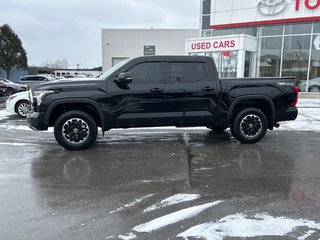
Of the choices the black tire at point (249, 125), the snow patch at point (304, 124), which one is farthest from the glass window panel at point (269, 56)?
the black tire at point (249, 125)

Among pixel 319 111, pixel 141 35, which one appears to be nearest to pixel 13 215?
pixel 319 111

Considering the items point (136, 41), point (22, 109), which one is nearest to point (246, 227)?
point (22, 109)

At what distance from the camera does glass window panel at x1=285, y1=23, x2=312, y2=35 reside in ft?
66.9

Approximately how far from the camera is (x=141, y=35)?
47750mm

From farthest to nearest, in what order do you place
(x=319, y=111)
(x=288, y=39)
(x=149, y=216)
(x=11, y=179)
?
1. (x=288, y=39)
2. (x=319, y=111)
3. (x=11, y=179)
4. (x=149, y=216)

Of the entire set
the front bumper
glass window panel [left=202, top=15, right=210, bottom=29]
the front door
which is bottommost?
the front bumper

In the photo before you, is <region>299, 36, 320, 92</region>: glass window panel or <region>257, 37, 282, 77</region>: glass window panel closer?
<region>299, 36, 320, 92</region>: glass window panel

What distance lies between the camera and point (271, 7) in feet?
69.6

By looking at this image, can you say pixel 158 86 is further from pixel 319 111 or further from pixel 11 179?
pixel 319 111

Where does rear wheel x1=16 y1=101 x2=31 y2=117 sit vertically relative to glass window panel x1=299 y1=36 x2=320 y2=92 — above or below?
below

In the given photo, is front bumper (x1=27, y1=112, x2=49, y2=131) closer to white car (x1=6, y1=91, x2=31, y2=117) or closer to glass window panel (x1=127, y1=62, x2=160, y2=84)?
glass window panel (x1=127, y1=62, x2=160, y2=84)

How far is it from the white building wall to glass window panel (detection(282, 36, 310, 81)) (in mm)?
28178

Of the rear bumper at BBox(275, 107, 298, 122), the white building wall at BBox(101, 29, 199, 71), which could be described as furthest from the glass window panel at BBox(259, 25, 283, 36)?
the white building wall at BBox(101, 29, 199, 71)

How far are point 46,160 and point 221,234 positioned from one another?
13.3 ft
